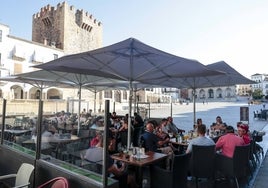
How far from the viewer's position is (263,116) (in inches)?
710

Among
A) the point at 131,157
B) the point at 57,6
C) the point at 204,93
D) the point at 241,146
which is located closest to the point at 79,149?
the point at 131,157

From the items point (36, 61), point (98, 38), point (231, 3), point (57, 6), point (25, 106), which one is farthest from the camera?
point (98, 38)

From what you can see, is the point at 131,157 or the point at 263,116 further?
the point at 263,116

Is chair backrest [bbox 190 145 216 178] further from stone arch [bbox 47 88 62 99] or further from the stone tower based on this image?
the stone tower

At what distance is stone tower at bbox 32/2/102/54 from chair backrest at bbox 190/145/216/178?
36609mm

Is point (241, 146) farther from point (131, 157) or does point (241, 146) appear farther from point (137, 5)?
point (137, 5)

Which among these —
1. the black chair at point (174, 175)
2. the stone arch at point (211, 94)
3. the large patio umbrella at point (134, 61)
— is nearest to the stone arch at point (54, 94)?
the large patio umbrella at point (134, 61)

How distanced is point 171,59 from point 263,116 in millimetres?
17327

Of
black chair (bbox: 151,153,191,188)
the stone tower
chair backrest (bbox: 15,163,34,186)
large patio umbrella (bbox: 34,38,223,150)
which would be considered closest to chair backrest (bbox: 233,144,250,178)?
black chair (bbox: 151,153,191,188)

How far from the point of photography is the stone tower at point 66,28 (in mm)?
37219

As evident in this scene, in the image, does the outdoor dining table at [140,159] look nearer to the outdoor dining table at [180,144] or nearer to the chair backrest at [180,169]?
the chair backrest at [180,169]

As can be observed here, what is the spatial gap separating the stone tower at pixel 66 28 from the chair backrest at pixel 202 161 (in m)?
36.6

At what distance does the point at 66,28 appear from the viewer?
37094mm

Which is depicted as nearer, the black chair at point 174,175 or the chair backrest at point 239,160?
the black chair at point 174,175
